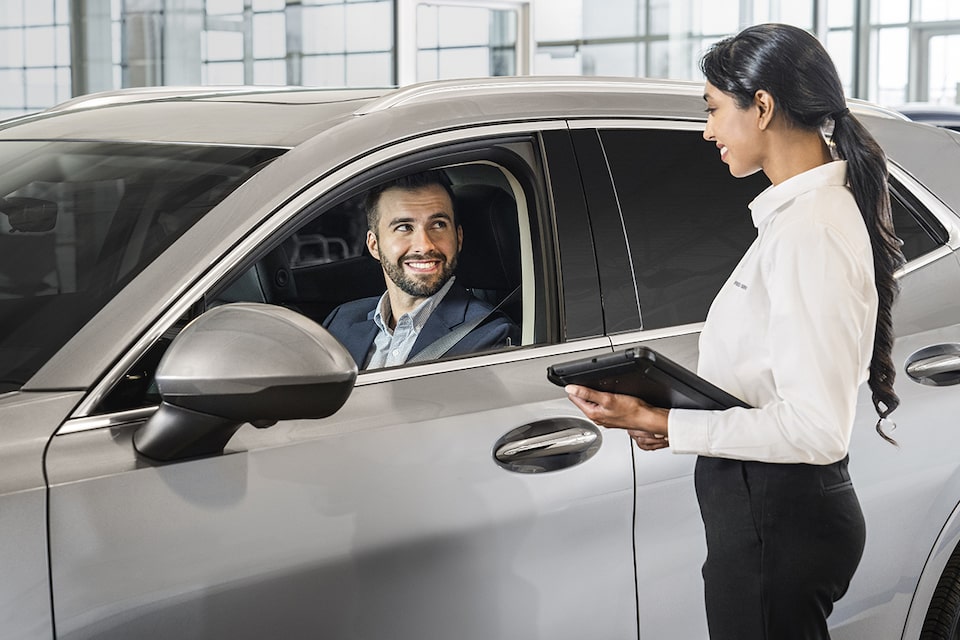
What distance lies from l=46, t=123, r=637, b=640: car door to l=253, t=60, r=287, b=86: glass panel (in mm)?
7119

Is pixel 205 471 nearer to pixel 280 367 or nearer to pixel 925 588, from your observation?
pixel 280 367

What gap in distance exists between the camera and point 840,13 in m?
13.7

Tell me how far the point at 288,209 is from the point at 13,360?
0.43 m

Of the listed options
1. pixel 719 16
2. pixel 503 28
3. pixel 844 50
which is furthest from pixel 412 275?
pixel 844 50

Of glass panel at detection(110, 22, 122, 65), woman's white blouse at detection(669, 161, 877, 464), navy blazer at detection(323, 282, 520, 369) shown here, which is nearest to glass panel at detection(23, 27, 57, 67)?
glass panel at detection(110, 22, 122, 65)

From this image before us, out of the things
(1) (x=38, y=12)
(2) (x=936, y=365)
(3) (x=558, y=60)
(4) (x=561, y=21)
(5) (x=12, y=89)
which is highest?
(4) (x=561, y=21)

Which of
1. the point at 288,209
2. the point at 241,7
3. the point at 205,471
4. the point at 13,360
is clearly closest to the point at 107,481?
the point at 205,471

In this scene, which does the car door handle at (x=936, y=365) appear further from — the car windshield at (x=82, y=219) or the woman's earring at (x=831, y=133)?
the car windshield at (x=82, y=219)

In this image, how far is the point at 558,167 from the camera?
2227mm

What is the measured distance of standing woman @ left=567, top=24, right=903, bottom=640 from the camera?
5.46 ft

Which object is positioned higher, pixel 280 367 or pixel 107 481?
pixel 280 367

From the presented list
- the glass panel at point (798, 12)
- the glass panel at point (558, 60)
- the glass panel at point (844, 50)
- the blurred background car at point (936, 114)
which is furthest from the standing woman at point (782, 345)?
the glass panel at point (844, 50)

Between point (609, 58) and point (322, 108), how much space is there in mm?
9716

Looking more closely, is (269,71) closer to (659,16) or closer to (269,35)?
(269,35)
